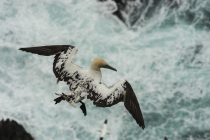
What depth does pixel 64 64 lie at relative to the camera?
765cm

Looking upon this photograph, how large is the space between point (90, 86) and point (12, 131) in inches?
240

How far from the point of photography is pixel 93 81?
7523 mm

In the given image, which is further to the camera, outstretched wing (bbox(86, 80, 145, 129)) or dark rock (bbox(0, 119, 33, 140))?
dark rock (bbox(0, 119, 33, 140))

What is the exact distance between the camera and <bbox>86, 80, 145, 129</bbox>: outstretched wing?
7341 mm

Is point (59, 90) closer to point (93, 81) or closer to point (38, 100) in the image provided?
point (38, 100)

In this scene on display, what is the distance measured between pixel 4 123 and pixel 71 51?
242 inches

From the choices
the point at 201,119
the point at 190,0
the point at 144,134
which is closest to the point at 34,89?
the point at 144,134

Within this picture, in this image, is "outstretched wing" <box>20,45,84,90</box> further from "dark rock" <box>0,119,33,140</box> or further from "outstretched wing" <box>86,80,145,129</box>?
"dark rock" <box>0,119,33,140</box>

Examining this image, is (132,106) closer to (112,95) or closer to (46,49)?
(112,95)

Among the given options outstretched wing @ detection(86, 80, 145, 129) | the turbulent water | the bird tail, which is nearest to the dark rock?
the turbulent water

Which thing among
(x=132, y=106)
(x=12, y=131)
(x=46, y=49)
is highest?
(x=46, y=49)

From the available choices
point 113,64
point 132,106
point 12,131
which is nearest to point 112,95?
point 132,106

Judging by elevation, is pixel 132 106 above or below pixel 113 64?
above

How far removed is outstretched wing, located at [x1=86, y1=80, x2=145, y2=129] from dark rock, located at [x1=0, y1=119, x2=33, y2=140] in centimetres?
581
